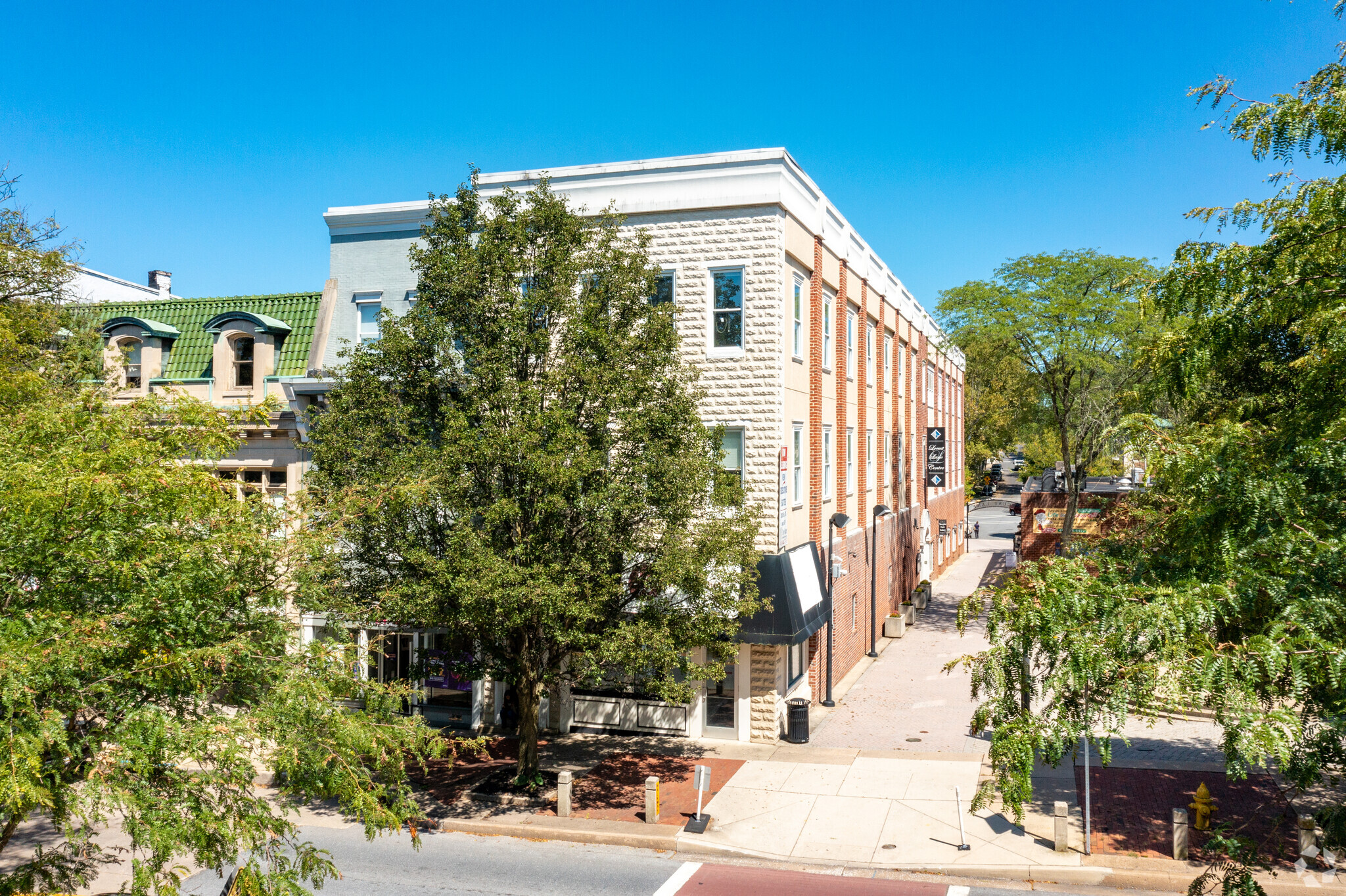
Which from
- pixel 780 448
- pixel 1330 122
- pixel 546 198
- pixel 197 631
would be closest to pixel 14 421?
pixel 197 631

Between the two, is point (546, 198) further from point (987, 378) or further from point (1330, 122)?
point (987, 378)

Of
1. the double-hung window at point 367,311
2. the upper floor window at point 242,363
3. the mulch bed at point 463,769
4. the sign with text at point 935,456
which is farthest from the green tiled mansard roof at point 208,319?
the sign with text at point 935,456

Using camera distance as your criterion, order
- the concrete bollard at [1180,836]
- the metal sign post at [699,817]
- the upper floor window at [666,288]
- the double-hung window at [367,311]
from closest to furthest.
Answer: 1. the concrete bollard at [1180,836]
2. the metal sign post at [699,817]
3. the upper floor window at [666,288]
4. the double-hung window at [367,311]

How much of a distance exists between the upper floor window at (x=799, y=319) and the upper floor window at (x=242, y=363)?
13.6 metres

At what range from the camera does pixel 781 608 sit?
1922 cm

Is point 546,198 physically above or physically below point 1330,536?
above

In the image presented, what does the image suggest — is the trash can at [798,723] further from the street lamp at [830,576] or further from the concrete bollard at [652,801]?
the concrete bollard at [652,801]

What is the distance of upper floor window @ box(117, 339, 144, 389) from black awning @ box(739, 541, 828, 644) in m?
16.9

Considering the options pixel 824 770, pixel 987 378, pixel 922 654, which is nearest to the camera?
pixel 824 770

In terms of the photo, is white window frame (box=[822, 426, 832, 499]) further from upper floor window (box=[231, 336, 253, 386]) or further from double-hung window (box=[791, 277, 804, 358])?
upper floor window (box=[231, 336, 253, 386])

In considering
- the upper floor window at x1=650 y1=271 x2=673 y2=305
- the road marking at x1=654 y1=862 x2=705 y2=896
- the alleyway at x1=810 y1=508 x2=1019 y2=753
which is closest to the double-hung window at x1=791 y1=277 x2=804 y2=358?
the upper floor window at x1=650 y1=271 x2=673 y2=305

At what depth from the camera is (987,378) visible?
76.1 metres

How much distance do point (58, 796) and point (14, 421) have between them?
4.02 meters

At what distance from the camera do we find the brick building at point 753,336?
20062mm
